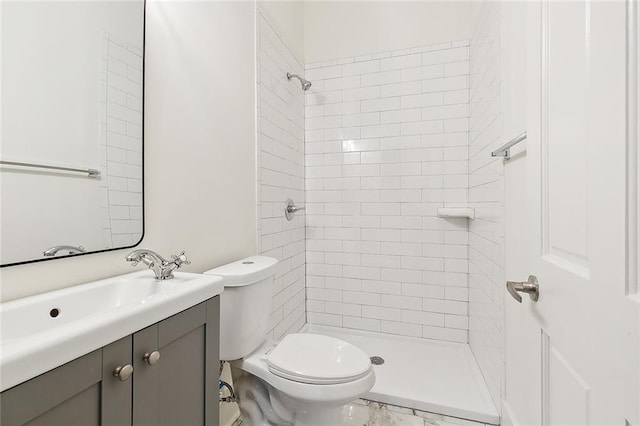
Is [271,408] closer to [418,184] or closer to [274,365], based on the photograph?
[274,365]

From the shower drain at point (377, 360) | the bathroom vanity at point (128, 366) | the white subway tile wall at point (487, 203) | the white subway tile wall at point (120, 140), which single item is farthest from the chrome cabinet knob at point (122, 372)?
the shower drain at point (377, 360)

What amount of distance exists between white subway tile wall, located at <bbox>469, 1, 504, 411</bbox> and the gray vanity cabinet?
1.25m

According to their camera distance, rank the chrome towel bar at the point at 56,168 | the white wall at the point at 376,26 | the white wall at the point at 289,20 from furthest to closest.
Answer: the white wall at the point at 376,26 < the white wall at the point at 289,20 < the chrome towel bar at the point at 56,168

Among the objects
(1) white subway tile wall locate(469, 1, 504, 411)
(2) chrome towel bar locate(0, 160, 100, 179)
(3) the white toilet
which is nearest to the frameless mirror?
(2) chrome towel bar locate(0, 160, 100, 179)

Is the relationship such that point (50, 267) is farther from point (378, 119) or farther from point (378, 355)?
point (378, 119)

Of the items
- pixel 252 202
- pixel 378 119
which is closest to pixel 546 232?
pixel 252 202

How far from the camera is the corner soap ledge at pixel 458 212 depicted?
6.78 ft

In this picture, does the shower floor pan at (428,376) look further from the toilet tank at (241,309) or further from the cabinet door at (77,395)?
the cabinet door at (77,395)

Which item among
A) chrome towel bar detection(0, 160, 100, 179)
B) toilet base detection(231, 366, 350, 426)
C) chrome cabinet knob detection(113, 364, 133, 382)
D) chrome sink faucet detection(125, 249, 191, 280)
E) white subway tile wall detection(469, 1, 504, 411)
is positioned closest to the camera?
chrome cabinet knob detection(113, 364, 133, 382)

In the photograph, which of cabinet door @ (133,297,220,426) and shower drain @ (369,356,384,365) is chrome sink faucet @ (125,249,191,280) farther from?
shower drain @ (369,356,384,365)

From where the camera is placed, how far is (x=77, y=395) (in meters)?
0.55

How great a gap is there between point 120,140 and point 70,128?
→ 14 cm

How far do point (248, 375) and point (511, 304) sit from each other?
3.73 feet

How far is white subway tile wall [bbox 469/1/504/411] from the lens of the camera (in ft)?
4.72
